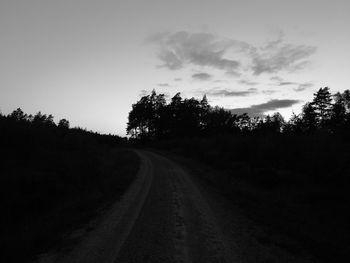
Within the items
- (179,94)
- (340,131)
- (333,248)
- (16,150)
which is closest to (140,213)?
(333,248)

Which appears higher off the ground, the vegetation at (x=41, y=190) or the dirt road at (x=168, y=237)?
the vegetation at (x=41, y=190)

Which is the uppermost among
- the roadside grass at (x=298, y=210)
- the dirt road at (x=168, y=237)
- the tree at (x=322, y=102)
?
the tree at (x=322, y=102)

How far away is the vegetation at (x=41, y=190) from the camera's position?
8852mm

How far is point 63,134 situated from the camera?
30906 millimetres

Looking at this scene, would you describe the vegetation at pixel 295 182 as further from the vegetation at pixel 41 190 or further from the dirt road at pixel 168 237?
the vegetation at pixel 41 190

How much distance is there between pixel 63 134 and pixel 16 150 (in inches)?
453

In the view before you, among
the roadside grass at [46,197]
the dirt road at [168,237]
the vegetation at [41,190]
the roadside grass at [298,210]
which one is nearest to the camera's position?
the dirt road at [168,237]

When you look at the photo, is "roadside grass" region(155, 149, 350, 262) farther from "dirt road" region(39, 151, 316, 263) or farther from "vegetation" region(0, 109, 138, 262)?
"vegetation" region(0, 109, 138, 262)

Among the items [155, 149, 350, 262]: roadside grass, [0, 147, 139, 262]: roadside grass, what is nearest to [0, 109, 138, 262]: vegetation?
[0, 147, 139, 262]: roadside grass

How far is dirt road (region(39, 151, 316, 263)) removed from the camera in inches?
295

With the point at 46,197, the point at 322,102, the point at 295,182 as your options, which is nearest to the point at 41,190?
the point at 46,197

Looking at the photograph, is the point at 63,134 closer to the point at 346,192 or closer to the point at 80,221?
the point at 80,221

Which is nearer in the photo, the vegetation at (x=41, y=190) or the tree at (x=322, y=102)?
the vegetation at (x=41, y=190)

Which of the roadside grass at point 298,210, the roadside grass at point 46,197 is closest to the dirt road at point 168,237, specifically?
the roadside grass at point 46,197
